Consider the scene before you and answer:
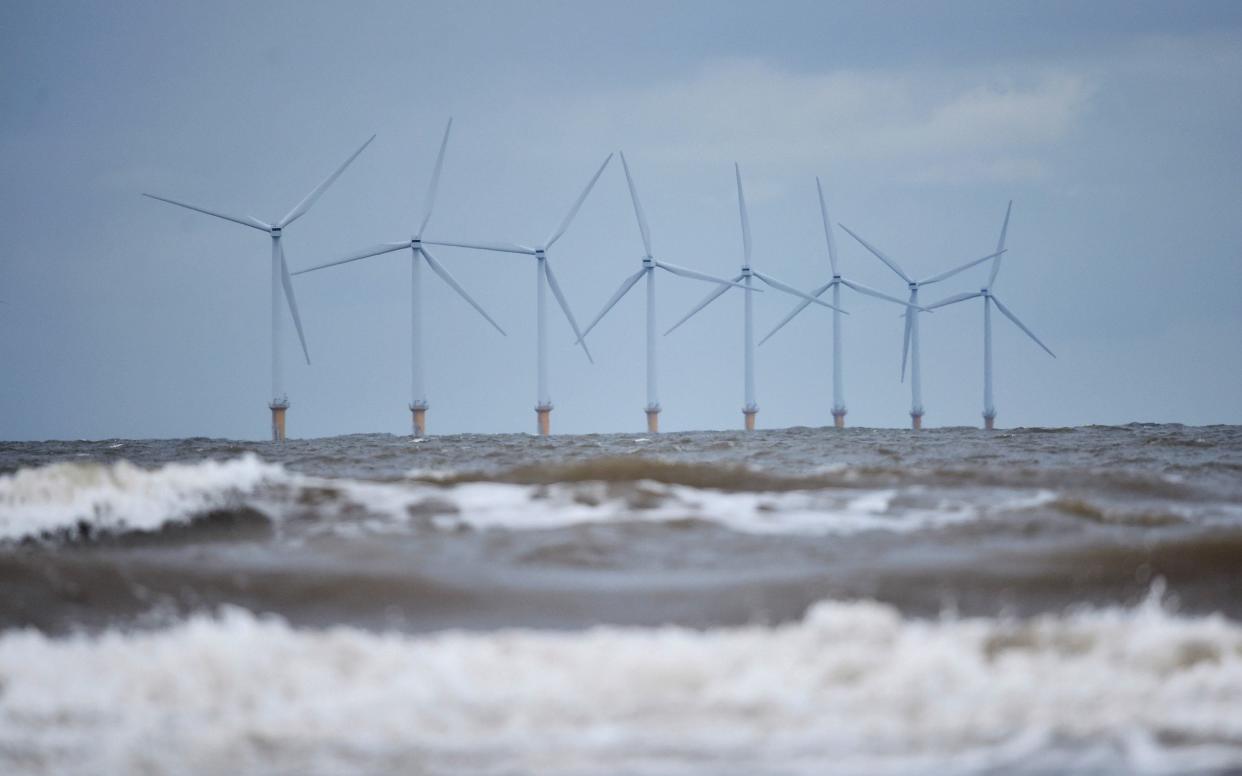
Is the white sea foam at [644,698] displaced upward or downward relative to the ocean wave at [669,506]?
downward

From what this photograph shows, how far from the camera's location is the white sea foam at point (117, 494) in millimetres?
9469

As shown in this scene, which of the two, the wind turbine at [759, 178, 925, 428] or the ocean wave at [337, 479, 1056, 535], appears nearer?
the ocean wave at [337, 479, 1056, 535]

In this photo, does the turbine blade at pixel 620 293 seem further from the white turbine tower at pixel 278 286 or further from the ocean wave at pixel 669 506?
the ocean wave at pixel 669 506

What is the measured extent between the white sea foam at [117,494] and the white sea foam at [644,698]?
3082mm

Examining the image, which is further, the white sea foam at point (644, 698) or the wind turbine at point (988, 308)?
the wind turbine at point (988, 308)

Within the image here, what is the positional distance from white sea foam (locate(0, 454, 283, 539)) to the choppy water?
0.17 ft

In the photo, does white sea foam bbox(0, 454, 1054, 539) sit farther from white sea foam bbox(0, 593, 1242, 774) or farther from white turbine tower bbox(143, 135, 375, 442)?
white turbine tower bbox(143, 135, 375, 442)

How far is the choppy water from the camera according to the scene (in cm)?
479

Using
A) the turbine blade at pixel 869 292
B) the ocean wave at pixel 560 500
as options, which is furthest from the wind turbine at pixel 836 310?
the ocean wave at pixel 560 500

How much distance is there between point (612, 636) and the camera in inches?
234

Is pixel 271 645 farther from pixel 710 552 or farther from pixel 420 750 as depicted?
pixel 710 552

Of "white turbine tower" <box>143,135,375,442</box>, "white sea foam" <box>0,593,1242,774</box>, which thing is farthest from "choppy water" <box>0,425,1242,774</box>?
"white turbine tower" <box>143,135,375,442</box>

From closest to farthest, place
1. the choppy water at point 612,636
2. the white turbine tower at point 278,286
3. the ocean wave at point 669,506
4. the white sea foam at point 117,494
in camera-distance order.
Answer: the choppy water at point 612,636 → the ocean wave at point 669,506 → the white sea foam at point 117,494 → the white turbine tower at point 278,286

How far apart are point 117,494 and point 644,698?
6238mm
